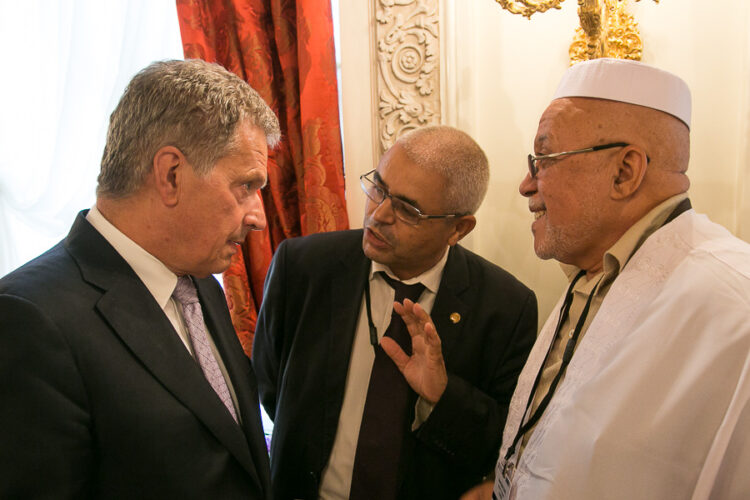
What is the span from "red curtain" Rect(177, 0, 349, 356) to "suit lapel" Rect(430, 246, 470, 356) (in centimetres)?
69

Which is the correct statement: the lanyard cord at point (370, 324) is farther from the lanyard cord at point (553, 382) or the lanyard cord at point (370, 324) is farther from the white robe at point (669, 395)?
the white robe at point (669, 395)

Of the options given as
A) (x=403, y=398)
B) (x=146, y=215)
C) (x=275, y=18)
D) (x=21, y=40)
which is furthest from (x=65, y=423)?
(x=21, y=40)

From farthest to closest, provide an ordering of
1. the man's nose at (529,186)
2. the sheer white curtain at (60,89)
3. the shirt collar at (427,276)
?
1. the sheer white curtain at (60,89)
2. the shirt collar at (427,276)
3. the man's nose at (529,186)

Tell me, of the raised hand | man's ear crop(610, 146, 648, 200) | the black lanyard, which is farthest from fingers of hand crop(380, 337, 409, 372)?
man's ear crop(610, 146, 648, 200)

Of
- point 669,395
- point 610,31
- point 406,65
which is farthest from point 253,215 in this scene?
point 610,31

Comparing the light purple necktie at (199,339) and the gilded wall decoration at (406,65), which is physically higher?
the gilded wall decoration at (406,65)

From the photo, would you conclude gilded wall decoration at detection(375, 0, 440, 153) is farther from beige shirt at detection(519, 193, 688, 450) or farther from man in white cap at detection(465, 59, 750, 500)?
beige shirt at detection(519, 193, 688, 450)

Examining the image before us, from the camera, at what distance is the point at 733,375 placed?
3.27ft

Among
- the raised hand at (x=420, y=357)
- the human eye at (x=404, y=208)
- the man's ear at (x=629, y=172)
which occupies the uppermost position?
the man's ear at (x=629, y=172)

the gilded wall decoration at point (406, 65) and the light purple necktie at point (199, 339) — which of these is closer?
the light purple necktie at point (199, 339)

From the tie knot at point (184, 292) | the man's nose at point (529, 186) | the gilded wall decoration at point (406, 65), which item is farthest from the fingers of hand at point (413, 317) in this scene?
the gilded wall decoration at point (406, 65)

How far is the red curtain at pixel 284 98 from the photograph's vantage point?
7.86ft

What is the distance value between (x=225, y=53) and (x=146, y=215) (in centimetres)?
154

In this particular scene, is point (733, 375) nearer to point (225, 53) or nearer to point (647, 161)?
point (647, 161)
